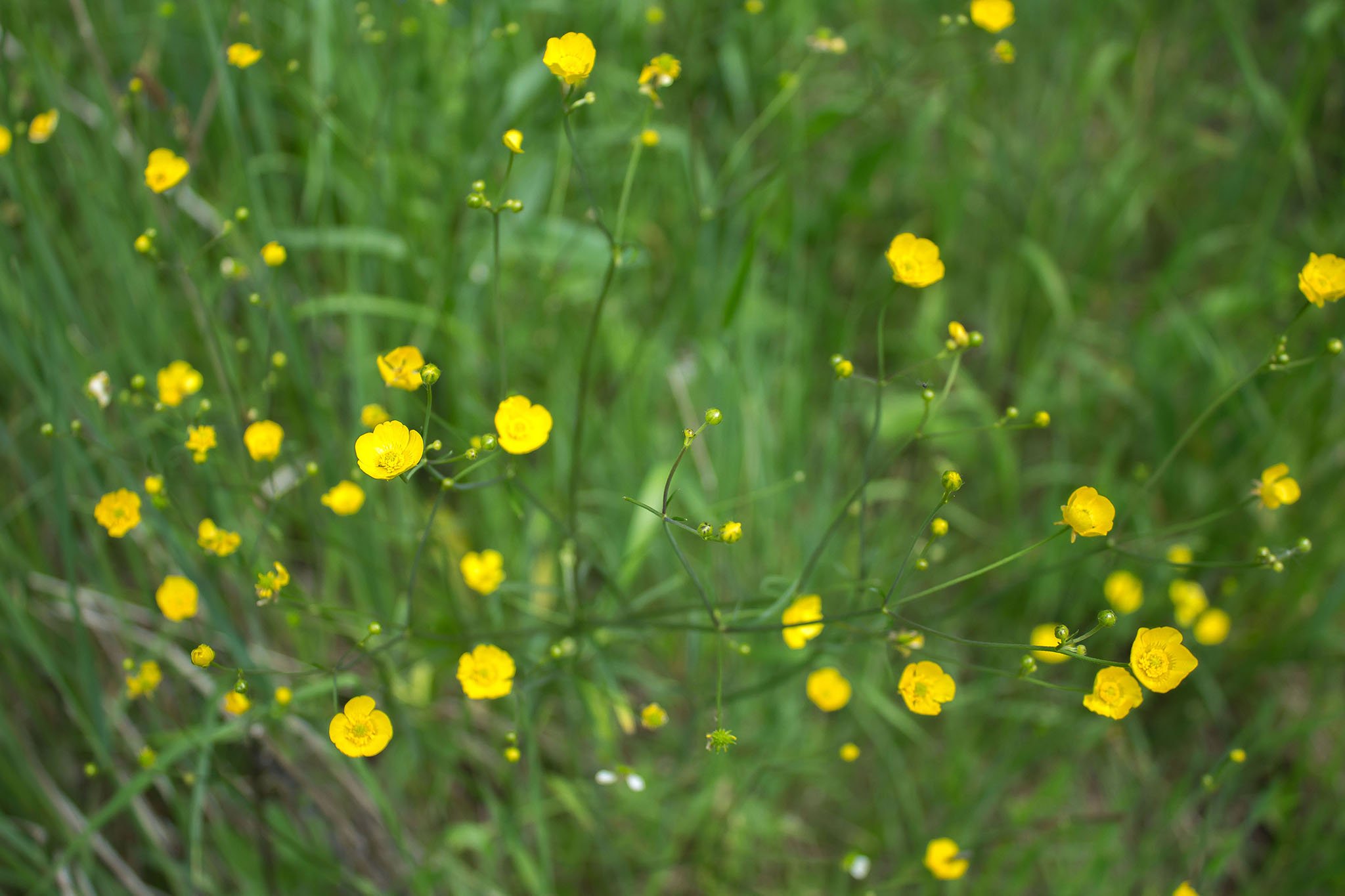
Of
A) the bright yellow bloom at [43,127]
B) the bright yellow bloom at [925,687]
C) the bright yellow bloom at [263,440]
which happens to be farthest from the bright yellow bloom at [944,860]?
the bright yellow bloom at [43,127]

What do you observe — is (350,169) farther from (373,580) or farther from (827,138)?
(827,138)

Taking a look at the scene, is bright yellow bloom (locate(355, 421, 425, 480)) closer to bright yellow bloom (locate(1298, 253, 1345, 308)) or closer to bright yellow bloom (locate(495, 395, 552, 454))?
bright yellow bloom (locate(495, 395, 552, 454))

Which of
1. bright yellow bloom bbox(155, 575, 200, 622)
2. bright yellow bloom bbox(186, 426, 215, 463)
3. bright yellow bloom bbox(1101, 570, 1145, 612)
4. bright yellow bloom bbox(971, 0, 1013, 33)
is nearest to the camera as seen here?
bright yellow bloom bbox(186, 426, 215, 463)

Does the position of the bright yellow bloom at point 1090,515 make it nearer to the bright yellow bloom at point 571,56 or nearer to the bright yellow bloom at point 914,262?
the bright yellow bloom at point 914,262

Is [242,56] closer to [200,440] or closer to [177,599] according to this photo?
[200,440]

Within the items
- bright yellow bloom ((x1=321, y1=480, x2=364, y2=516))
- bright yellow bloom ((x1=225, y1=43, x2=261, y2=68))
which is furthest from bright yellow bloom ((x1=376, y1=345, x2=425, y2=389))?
bright yellow bloom ((x1=225, y1=43, x2=261, y2=68))

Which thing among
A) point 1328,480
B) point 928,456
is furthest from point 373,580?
point 1328,480
